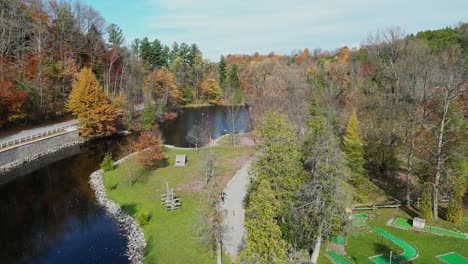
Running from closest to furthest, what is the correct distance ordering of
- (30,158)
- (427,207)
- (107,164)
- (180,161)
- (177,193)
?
(427,207), (177,193), (107,164), (180,161), (30,158)

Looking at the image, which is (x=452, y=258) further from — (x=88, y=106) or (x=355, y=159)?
(x=88, y=106)

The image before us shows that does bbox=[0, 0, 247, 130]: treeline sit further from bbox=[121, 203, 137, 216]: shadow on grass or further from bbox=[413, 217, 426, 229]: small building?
bbox=[413, 217, 426, 229]: small building

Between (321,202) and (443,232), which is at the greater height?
(321,202)

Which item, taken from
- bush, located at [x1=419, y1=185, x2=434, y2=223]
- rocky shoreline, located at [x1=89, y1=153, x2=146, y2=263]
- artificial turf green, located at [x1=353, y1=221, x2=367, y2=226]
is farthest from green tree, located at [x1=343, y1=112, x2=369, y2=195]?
rocky shoreline, located at [x1=89, y1=153, x2=146, y2=263]

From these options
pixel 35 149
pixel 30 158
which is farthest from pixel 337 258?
pixel 35 149

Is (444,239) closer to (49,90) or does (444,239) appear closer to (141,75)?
(49,90)

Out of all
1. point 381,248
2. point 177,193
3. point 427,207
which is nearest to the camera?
point 381,248

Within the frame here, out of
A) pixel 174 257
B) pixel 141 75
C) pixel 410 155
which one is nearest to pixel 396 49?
pixel 410 155
